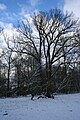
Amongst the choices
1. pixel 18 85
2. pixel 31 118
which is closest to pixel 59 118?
pixel 31 118

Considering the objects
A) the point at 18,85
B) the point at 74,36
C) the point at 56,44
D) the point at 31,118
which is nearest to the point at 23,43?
the point at 56,44

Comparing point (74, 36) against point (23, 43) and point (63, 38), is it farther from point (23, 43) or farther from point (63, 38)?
point (23, 43)

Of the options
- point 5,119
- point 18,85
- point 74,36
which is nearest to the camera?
point 18,85

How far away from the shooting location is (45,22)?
32.8 m

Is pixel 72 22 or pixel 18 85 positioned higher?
pixel 72 22

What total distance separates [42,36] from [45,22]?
2.18 metres

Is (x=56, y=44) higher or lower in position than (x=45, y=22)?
lower

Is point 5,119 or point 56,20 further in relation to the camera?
point 56,20

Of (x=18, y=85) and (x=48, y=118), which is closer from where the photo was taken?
(x=18, y=85)

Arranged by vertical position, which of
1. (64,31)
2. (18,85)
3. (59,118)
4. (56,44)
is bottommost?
(59,118)

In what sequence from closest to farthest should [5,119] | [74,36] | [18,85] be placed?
1. [18,85]
2. [5,119]
3. [74,36]

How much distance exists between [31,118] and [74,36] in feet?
70.4

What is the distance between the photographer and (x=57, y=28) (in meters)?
32.8

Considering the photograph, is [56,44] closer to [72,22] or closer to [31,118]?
[72,22]
